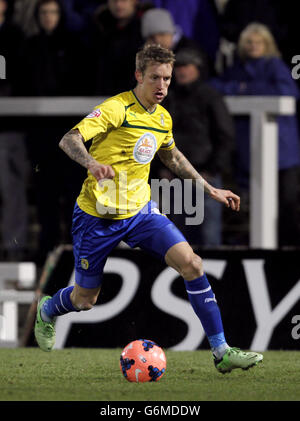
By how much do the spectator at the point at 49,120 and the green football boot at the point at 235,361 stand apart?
12.2ft

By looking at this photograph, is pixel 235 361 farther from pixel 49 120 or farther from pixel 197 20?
A: pixel 197 20

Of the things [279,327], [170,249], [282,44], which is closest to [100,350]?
[279,327]

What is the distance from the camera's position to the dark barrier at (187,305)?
8.84m

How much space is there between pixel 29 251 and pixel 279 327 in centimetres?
279

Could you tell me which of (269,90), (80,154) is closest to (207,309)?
(80,154)

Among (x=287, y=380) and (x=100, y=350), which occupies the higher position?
(x=287, y=380)

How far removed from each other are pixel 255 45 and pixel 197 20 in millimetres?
895

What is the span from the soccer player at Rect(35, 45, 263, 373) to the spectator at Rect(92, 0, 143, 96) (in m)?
2.65

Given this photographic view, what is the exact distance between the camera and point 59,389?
6176 mm

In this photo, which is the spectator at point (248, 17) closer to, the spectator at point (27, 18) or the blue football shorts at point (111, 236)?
the spectator at point (27, 18)

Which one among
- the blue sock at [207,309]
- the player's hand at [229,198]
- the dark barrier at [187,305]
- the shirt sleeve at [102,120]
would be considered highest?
the shirt sleeve at [102,120]

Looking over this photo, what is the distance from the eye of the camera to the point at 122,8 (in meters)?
10.0

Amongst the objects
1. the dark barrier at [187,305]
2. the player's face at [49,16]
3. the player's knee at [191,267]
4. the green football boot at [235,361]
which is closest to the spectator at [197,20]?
the player's face at [49,16]
